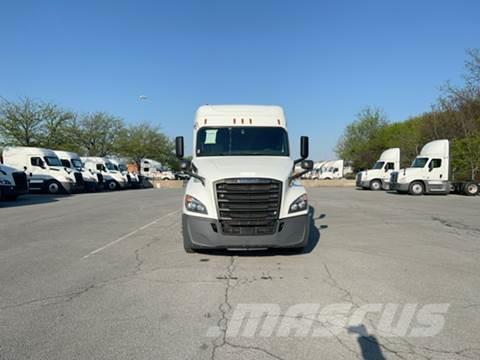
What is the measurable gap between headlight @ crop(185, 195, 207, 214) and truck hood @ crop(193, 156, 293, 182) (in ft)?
1.44

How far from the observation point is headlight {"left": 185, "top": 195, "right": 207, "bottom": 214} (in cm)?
593

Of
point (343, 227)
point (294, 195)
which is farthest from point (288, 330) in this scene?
point (343, 227)

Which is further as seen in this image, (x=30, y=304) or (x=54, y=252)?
(x=54, y=252)

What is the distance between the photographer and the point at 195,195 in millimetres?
6027

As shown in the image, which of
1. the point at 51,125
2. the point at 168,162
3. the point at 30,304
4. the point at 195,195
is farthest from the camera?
the point at 168,162

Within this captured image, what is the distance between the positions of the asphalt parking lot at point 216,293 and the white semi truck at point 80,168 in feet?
75.0

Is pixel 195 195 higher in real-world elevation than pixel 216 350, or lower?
higher

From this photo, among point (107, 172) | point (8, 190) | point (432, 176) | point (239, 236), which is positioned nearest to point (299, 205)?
point (239, 236)

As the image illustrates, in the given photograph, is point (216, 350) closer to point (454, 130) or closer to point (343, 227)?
point (343, 227)

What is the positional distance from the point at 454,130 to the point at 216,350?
133ft

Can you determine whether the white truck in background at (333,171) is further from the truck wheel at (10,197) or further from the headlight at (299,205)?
the headlight at (299,205)

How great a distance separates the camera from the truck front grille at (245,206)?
231 inches

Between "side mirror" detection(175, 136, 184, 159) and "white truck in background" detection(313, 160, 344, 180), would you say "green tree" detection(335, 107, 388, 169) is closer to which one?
"white truck in background" detection(313, 160, 344, 180)

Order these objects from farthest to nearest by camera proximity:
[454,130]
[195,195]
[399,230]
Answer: [454,130], [399,230], [195,195]
